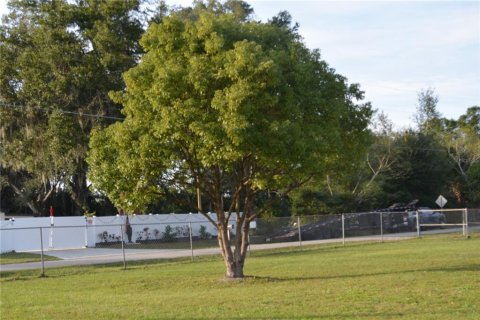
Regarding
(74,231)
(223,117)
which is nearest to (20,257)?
(74,231)

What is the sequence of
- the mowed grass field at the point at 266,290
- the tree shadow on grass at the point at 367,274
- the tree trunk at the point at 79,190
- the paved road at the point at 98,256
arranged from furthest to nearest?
the tree trunk at the point at 79,190, the paved road at the point at 98,256, the tree shadow on grass at the point at 367,274, the mowed grass field at the point at 266,290

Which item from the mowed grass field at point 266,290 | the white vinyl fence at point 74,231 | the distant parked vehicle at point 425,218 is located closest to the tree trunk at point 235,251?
the mowed grass field at point 266,290

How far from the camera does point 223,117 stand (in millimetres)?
14398

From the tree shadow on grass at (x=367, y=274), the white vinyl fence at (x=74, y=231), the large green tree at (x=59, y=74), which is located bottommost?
the tree shadow on grass at (x=367, y=274)

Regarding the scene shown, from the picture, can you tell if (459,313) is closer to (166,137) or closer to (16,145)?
(166,137)

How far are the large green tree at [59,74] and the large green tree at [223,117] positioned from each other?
21.1 meters

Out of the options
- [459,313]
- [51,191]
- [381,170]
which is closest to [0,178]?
[51,191]

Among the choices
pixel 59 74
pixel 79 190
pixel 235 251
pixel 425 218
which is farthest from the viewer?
pixel 425 218

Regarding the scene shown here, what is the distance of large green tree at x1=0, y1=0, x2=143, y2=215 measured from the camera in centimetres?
3734

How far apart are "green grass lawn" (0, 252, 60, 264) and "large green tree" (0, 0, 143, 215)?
7.18 m

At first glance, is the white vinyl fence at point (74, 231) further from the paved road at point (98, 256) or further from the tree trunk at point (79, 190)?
the tree trunk at point (79, 190)

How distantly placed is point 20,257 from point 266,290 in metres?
18.6

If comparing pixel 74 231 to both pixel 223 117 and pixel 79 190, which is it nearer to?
pixel 79 190

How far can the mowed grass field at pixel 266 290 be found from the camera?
37.8 ft
